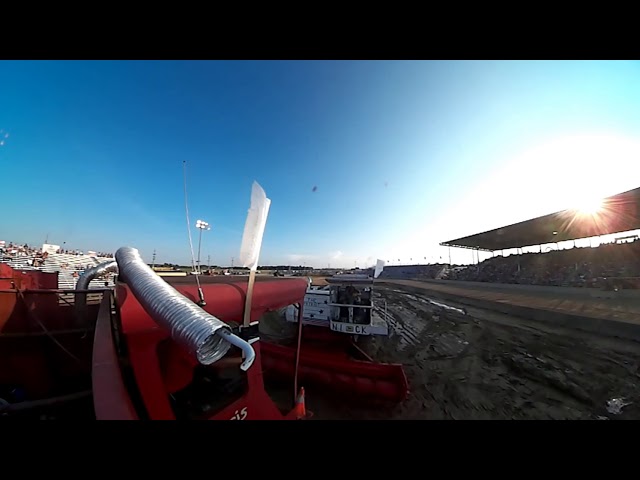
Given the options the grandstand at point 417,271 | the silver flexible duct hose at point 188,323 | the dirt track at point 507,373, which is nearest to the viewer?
the silver flexible duct hose at point 188,323

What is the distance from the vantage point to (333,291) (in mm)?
9164

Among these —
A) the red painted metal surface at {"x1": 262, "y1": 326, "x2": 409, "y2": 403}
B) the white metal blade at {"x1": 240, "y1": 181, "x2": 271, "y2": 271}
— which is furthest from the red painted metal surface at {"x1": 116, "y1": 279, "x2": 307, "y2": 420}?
the red painted metal surface at {"x1": 262, "y1": 326, "x2": 409, "y2": 403}

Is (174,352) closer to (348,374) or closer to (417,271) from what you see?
(348,374)

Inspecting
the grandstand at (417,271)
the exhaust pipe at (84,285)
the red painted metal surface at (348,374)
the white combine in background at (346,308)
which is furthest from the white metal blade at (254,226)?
the grandstand at (417,271)

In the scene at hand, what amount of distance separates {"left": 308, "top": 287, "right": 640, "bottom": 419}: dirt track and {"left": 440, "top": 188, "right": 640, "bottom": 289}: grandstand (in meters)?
16.2

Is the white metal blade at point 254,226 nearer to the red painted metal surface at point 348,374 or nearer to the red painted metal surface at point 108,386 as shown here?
the red painted metal surface at point 108,386

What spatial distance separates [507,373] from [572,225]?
1068 inches

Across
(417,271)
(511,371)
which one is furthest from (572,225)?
(417,271)

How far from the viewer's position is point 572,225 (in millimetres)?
23656

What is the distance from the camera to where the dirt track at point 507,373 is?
4.84 m

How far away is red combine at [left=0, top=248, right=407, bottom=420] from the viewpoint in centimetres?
134

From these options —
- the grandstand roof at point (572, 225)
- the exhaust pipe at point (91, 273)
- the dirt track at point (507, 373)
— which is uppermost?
the grandstand roof at point (572, 225)

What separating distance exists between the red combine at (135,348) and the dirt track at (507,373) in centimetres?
309
